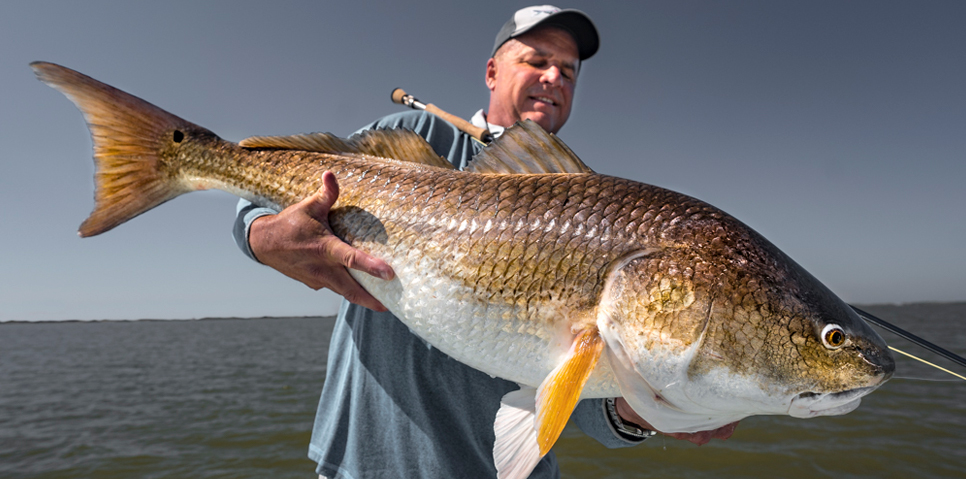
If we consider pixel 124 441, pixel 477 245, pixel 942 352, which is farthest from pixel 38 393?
pixel 942 352

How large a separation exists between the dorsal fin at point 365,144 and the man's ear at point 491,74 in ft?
5.85

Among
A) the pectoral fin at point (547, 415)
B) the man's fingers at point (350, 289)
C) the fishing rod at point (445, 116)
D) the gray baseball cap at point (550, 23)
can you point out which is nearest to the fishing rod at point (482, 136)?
the fishing rod at point (445, 116)

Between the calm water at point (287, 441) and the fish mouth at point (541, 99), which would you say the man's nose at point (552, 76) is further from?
the calm water at point (287, 441)

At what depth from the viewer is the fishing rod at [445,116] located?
302 cm

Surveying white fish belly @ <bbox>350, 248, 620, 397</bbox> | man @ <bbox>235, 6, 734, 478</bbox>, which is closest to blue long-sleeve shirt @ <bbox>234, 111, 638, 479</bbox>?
man @ <bbox>235, 6, 734, 478</bbox>

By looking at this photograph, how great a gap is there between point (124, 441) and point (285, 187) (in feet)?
43.3

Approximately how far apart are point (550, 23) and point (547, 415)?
2.90 meters

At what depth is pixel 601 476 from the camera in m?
8.95

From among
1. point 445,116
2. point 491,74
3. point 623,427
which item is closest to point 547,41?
point 491,74

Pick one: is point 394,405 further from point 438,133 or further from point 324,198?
point 438,133

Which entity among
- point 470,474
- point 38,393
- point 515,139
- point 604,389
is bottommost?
point 38,393

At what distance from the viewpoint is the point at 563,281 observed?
1617 mm

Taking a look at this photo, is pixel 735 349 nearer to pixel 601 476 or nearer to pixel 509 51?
pixel 509 51

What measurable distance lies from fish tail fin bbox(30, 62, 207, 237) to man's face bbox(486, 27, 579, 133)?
2.11 meters
